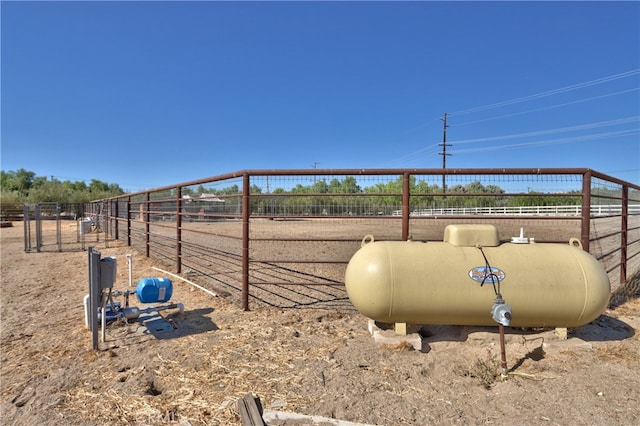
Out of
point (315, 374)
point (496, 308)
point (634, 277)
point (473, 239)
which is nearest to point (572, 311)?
point (496, 308)

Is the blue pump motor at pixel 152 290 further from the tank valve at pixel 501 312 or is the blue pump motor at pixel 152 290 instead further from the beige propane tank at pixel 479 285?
the tank valve at pixel 501 312

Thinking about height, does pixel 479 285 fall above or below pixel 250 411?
above

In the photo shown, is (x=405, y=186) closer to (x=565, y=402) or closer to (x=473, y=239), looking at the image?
(x=473, y=239)

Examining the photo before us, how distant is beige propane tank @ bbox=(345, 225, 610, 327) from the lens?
345 cm

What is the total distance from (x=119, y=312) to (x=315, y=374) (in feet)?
8.79

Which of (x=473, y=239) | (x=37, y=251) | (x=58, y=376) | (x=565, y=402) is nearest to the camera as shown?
(x=565, y=402)

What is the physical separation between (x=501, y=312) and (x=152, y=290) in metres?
4.10

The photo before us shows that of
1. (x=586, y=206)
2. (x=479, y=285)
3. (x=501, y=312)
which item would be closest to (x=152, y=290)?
(x=479, y=285)

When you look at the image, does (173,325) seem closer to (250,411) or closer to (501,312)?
(250,411)

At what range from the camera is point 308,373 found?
320 centimetres

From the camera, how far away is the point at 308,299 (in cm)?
572

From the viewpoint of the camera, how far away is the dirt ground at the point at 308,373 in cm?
259

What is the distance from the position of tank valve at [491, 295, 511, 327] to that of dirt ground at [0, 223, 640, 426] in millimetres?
484

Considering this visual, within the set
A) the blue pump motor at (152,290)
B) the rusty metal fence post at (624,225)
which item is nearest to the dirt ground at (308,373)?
the blue pump motor at (152,290)
